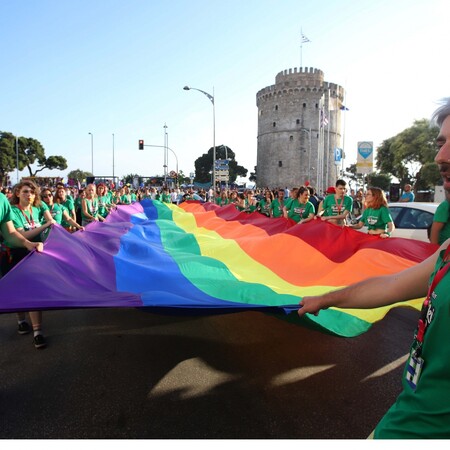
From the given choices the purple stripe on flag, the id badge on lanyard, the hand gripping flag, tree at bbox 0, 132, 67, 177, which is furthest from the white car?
tree at bbox 0, 132, 67, 177

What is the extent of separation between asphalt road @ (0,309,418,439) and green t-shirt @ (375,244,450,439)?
6.13 feet

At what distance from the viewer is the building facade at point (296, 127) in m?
57.8

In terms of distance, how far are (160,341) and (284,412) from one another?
196cm

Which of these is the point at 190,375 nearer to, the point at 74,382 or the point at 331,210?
the point at 74,382

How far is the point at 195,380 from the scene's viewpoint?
11.8ft

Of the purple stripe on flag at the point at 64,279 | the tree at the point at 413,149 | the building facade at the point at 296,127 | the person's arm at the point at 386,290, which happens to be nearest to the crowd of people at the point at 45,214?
the purple stripe on flag at the point at 64,279

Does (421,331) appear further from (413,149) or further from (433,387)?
(413,149)

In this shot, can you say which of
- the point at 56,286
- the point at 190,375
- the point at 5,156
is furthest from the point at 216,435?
the point at 5,156

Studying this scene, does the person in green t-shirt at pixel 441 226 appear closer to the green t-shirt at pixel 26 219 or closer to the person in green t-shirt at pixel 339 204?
the person in green t-shirt at pixel 339 204

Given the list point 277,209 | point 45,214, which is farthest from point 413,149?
point 45,214

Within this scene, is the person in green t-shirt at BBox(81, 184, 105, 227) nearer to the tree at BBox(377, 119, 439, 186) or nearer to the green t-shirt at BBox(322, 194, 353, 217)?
the green t-shirt at BBox(322, 194, 353, 217)

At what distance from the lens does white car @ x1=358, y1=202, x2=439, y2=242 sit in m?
7.14

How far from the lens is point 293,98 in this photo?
191 ft

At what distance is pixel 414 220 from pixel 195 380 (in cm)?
577
